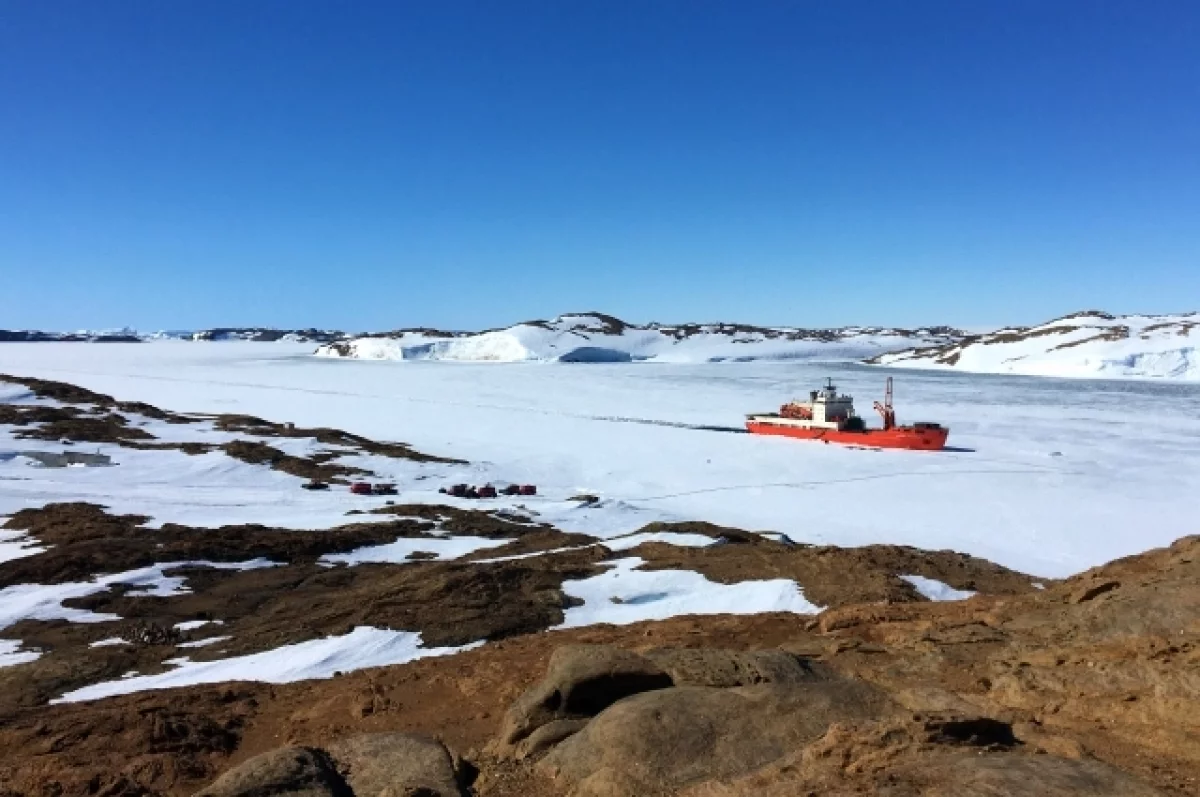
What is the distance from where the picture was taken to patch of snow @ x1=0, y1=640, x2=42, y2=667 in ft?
31.9

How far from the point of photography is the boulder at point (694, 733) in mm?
4617

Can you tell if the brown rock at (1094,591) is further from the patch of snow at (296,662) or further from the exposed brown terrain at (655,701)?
the patch of snow at (296,662)

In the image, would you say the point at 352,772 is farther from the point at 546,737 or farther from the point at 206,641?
the point at 206,641

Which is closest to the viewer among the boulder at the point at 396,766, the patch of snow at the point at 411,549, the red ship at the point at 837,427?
the boulder at the point at 396,766

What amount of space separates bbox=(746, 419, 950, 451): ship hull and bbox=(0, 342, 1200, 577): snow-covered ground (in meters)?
0.88

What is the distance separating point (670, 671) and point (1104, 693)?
283 cm

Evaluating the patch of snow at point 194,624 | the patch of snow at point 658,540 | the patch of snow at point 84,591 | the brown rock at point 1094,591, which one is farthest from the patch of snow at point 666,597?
the patch of snow at point 84,591

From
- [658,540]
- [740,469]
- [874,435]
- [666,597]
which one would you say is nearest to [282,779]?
[666,597]

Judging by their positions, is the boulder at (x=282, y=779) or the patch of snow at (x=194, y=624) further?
the patch of snow at (x=194, y=624)

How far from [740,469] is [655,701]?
22.6 m

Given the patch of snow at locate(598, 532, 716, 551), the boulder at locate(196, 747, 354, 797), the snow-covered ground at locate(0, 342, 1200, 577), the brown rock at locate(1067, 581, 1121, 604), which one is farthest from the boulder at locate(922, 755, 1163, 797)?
the snow-covered ground at locate(0, 342, 1200, 577)

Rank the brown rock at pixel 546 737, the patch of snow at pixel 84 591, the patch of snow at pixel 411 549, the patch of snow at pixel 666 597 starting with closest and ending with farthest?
1. the brown rock at pixel 546 737
2. the patch of snow at pixel 666 597
3. the patch of snow at pixel 84 591
4. the patch of snow at pixel 411 549

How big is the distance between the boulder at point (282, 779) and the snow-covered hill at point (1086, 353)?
72483mm

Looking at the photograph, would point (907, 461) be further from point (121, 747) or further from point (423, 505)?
point (121, 747)
